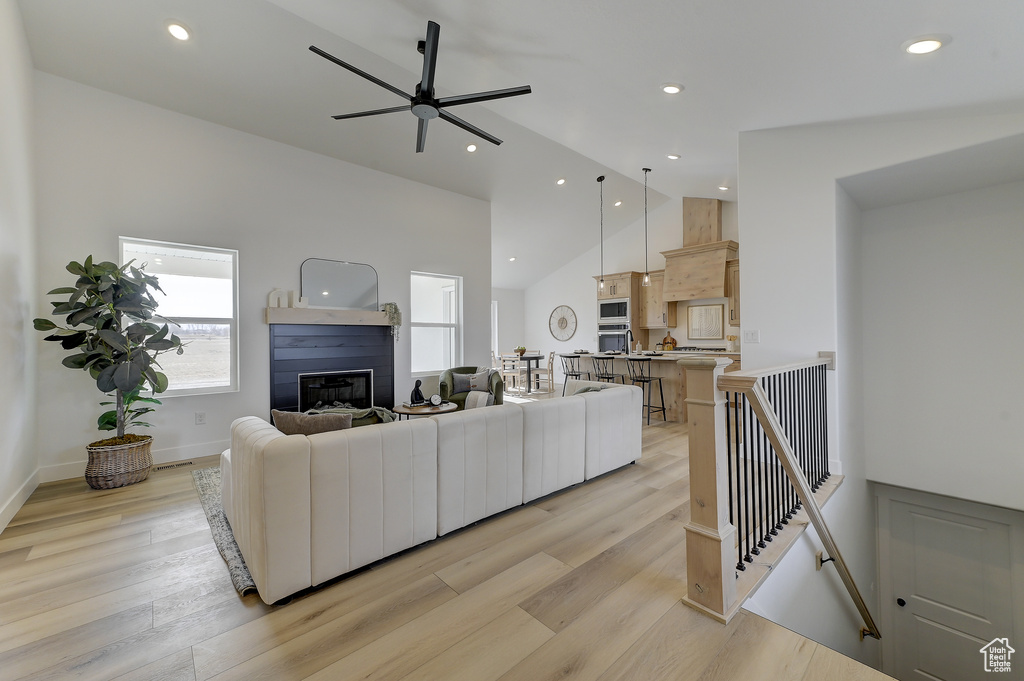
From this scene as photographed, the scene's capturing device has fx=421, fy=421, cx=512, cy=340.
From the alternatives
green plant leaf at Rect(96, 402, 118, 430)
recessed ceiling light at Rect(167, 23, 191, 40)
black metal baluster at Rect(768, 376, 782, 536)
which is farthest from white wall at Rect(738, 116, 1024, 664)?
green plant leaf at Rect(96, 402, 118, 430)

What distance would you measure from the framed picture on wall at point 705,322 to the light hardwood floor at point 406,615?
225 inches

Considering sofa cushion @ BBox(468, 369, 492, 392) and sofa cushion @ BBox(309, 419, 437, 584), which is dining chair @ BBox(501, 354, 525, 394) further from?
sofa cushion @ BBox(309, 419, 437, 584)

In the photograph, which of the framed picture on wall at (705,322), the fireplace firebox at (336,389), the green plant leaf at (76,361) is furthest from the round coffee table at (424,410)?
the framed picture on wall at (705,322)

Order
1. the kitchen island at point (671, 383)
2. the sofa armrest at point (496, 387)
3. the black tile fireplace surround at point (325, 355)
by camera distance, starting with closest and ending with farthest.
→ the black tile fireplace surround at point (325, 355) < the sofa armrest at point (496, 387) < the kitchen island at point (671, 383)

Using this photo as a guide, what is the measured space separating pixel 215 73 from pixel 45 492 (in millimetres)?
3751

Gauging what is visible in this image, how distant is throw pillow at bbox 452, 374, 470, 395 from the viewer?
5359mm

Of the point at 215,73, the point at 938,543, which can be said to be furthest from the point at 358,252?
the point at 938,543

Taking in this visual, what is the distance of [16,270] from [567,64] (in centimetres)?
421

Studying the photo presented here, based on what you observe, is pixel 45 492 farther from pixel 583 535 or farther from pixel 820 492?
pixel 820 492

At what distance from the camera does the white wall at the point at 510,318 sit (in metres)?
11.0

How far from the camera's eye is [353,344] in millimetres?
5336

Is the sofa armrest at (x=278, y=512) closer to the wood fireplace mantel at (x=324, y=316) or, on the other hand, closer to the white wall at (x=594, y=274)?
the wood fireplace mantel at (x=324, y=316)

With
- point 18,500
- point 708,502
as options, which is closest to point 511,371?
point 18,500

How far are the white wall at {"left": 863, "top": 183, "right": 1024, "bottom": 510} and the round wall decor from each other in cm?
638
